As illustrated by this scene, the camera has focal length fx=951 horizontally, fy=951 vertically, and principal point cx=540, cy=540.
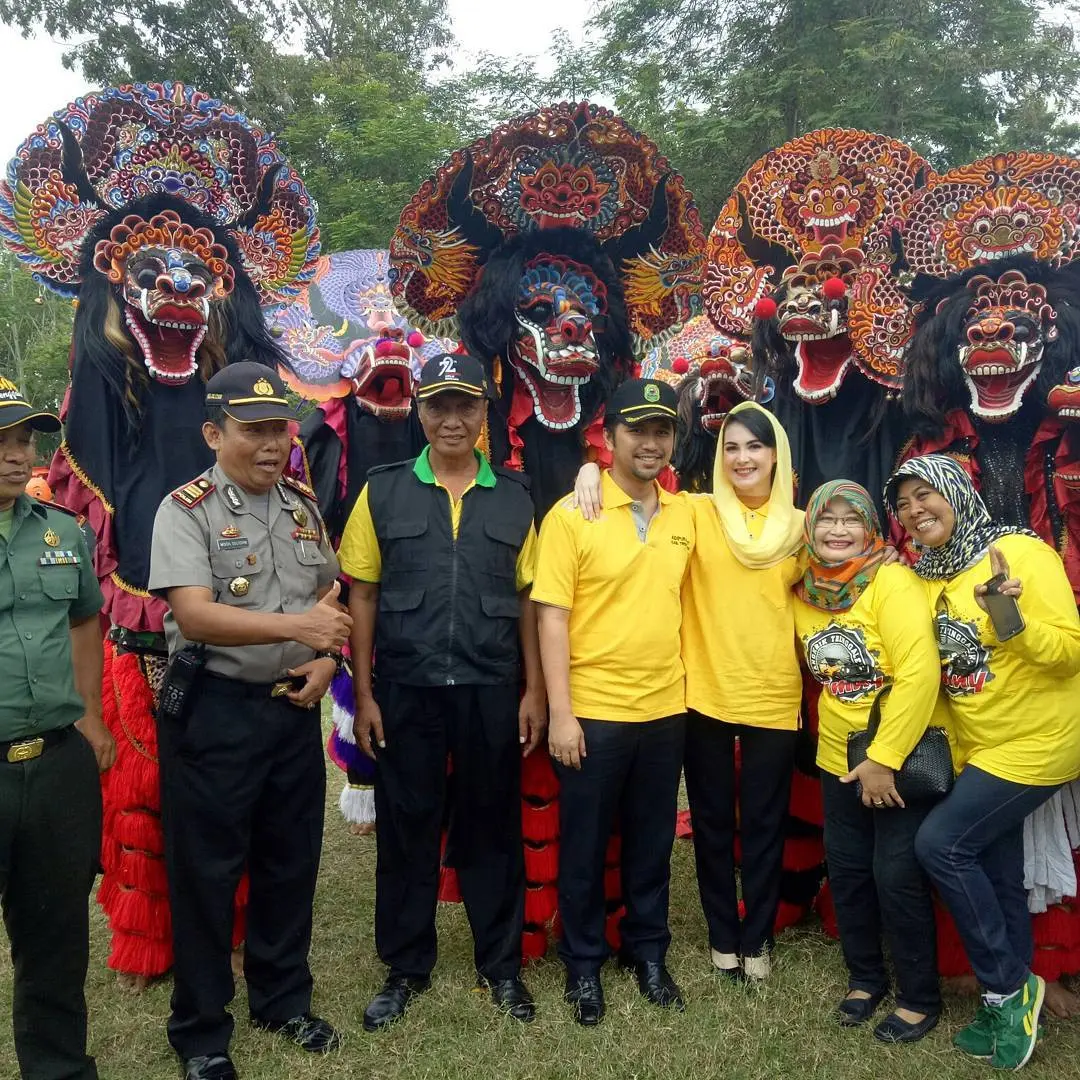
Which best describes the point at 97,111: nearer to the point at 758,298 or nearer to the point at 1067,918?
the point at 758,298

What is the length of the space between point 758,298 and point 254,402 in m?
2.16

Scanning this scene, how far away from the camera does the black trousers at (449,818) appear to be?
2957 mm

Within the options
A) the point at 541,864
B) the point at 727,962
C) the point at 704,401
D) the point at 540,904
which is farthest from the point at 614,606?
the point at 704,401

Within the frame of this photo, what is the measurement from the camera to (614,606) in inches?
116

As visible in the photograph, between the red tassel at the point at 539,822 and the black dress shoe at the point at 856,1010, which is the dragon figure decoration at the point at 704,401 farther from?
the black dress shoe at the point at 856,1010

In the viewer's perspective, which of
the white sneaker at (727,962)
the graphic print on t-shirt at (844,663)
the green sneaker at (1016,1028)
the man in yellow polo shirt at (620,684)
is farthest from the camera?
the white sneaker at (727,962)

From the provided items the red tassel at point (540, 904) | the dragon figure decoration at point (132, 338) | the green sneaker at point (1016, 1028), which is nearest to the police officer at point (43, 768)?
the dragon figure decoration at point (132, 338)

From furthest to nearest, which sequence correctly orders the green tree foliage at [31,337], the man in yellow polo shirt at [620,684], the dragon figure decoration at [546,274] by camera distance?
the green tree foliage at [31,337], the dragon figure decoration at [546,274], the man in yellow polo shirt at [620,684]

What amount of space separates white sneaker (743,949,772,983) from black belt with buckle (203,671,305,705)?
174 centimetres

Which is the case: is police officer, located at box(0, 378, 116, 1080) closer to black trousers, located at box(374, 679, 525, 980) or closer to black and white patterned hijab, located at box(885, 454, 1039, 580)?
black trousers, located at box(374, 679, 525, 980)

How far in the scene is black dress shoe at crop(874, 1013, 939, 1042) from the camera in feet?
9.29

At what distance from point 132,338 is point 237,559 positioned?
1.13 m

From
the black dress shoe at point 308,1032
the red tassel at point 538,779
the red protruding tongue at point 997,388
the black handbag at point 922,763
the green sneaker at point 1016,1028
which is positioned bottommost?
A: the black dress shoe at point 308,1032

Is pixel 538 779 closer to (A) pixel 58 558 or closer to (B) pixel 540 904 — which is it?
(B) pixel 540 904
